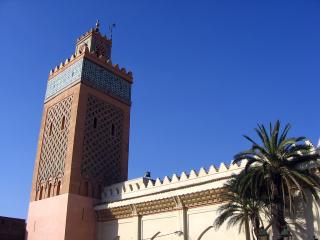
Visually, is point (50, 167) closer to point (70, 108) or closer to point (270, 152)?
point (70, 108)

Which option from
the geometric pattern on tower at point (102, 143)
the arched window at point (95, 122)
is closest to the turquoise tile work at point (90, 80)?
the geometric pattern on tower at point (102, 143)

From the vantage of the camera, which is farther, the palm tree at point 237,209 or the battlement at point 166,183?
the battlement at point 166,183

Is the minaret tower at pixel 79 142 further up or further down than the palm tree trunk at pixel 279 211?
further up

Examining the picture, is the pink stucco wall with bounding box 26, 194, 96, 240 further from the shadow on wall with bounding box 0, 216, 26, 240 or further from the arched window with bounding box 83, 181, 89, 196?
the shadow on wall with bounding box 0, 216, 26, 240

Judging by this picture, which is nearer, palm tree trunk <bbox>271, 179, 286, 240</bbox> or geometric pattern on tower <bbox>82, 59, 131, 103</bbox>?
palm tree trunk <bbox>271, 179, 286, 240</bbox>

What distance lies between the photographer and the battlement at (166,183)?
12656mm

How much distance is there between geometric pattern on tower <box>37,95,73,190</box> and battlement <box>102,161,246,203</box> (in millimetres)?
2088

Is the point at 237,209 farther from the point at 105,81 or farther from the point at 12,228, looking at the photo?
the point at 12,228

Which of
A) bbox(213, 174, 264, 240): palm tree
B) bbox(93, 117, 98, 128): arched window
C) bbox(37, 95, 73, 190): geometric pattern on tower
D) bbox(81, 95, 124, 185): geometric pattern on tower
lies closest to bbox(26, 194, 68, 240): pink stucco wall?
bbox(37, 95, 73, 190): geometric pattern on tower

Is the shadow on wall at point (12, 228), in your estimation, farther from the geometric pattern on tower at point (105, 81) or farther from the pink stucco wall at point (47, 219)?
the geometric pattern on tower at point (105, 81)

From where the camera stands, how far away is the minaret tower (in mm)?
15445

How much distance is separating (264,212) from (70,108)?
894 cm

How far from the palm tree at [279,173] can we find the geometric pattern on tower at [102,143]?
7423mm

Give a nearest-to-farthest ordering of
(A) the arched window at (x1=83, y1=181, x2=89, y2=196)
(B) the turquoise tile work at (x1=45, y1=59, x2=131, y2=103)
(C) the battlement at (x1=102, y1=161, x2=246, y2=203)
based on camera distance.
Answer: (C) the battlement at (x1=102, y1=161, x2=246, y2=203)
(A) the arched window at (x1=83, y1=181, x2=89, y2=196)
(B) the turquoise tile work at (x1=45, y1=59, x2=131, y2=103)
